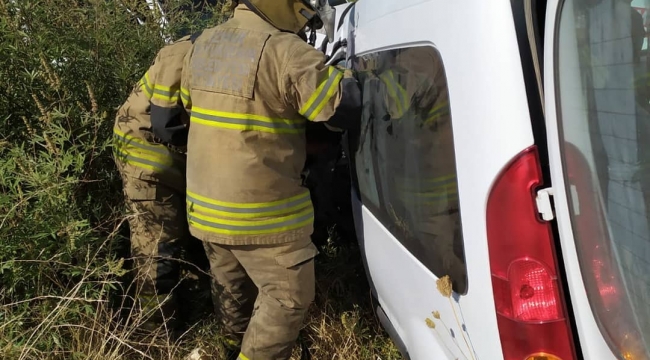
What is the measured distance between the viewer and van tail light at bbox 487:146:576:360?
1.43m

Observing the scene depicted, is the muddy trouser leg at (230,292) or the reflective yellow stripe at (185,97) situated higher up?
the reflective yellow stripe at (185,97)

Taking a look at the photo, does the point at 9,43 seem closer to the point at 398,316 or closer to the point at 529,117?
the point at 398,316

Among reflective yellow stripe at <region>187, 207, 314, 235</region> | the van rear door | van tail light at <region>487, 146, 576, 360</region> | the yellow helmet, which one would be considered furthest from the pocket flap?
the van rear door

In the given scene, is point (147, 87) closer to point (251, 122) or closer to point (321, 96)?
point (251, 122)

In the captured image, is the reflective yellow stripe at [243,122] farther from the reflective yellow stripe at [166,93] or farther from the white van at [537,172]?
the white van at [537,172]

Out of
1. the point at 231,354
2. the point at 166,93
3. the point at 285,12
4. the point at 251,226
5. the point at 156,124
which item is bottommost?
the point at 231,354

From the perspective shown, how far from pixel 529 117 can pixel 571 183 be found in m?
0.18

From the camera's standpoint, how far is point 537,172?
1.42 meters

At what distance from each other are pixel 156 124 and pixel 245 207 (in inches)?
24.7

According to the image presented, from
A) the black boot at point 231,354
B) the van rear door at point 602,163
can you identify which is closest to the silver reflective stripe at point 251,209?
the black boot at point 231,354

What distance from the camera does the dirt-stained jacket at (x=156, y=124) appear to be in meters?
2.68

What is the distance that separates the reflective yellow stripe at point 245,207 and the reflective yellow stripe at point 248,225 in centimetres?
3

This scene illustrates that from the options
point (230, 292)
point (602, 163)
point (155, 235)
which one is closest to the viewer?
point (602, 163)

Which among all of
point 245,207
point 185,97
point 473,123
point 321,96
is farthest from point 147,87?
point 473,123
